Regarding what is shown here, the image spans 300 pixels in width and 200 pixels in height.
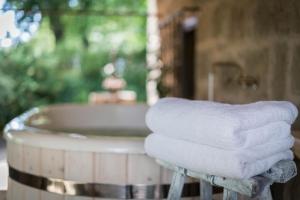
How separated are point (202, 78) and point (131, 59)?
412cm

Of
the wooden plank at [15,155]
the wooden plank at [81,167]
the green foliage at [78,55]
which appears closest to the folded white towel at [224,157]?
the wooden plank at [81,167]

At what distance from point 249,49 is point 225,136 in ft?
4.66

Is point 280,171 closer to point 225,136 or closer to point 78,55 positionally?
point 225,136

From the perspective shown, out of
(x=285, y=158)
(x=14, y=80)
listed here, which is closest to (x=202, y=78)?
(x=285, y=158)

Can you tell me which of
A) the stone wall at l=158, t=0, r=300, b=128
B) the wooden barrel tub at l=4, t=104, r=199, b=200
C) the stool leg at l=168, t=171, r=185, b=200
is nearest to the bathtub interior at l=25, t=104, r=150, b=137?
the stone wall at l=158, t=0, r=300, b=128

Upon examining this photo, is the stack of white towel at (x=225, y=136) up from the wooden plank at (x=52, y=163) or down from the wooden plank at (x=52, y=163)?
up

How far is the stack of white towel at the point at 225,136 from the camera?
3.11ft

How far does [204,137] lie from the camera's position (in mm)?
989

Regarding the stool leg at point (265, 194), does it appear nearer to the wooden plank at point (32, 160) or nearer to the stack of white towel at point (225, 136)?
the stack of white towel at point (225, 136)

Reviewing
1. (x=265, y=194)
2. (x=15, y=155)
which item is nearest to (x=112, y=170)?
(x=15, y=155)

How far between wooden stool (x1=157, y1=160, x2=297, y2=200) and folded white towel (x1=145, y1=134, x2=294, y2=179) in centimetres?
2

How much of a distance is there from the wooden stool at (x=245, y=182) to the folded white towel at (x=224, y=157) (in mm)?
19

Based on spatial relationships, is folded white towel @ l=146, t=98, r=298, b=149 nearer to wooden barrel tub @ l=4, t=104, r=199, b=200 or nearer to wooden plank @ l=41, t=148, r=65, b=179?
wooden barrel tub @ l=4, t=104, r=199, b=200

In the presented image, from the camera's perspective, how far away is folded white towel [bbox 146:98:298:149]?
0.95 m
